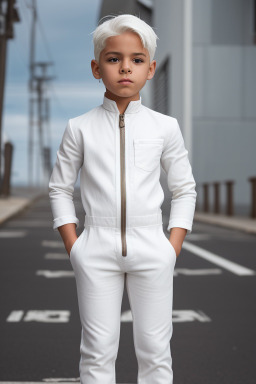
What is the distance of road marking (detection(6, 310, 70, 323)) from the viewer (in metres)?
5.87

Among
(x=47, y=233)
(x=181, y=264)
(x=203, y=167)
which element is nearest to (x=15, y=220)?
(x=47, y=233)

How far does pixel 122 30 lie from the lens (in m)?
2.76

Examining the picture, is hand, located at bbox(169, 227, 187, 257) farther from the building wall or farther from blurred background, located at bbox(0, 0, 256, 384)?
the building wall

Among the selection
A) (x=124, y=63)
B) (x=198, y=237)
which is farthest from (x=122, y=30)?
(x=198, y=237)

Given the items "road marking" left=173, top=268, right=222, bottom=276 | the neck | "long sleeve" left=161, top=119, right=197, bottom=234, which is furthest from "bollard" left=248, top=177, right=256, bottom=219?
the neck

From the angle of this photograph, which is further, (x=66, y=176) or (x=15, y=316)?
(x=15, y=316)

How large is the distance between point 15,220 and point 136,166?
1612 cm

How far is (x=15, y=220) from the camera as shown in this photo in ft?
61.2

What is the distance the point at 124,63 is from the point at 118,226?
627mm

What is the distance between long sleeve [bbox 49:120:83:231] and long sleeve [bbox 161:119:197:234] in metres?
0.36

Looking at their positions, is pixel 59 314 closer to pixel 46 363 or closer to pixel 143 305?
pixel 46 363

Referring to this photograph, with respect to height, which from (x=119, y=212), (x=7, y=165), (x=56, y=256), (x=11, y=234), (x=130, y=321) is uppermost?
(x=7, y=165)

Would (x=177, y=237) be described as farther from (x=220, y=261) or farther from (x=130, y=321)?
(x=220, y=261)

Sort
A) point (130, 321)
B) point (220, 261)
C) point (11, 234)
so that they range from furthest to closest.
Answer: point (11, 234) < point (220, 261) < point (130, 321)
